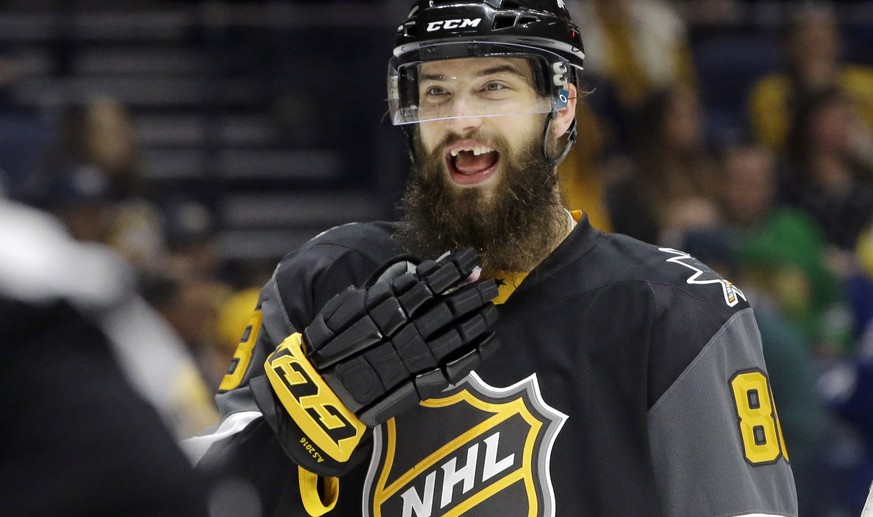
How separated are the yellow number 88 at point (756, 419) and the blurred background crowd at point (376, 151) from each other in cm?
194

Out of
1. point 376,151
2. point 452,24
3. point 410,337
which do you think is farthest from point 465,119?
point 376,151

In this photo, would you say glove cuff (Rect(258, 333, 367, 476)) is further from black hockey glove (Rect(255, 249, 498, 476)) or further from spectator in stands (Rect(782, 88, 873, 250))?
spectator in stands (Rect(782, 88, 873, 250))

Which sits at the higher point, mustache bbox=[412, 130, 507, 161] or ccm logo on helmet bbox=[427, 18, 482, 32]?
ccm logo on helmet bbox=[427, 18, 482, 32]

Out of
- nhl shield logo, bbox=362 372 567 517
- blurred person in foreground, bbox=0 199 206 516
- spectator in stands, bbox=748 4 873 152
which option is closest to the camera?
blurred person in foreground, bbox=0 199 206 516

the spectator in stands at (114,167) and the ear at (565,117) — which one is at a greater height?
the ear at (565,117)

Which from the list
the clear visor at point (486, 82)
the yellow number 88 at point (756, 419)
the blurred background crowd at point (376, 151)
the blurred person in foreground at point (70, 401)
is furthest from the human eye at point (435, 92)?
the blurred background crowd at point (376, 151)

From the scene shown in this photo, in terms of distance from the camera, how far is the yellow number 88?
192 cm

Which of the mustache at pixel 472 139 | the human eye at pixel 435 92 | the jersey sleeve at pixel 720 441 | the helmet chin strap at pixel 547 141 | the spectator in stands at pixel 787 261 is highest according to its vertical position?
A: the human eye at pixel 435 92

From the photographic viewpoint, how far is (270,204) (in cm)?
603

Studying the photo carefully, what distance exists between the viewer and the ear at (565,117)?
2.20 meters

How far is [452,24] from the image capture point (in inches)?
82.0

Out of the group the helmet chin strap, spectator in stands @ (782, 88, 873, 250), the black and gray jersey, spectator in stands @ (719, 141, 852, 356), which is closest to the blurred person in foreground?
the black and gray jersey

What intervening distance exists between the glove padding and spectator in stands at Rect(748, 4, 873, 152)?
12.3 ft

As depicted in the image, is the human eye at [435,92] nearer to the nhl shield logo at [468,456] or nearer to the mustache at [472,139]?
the mustache at [472,139]
